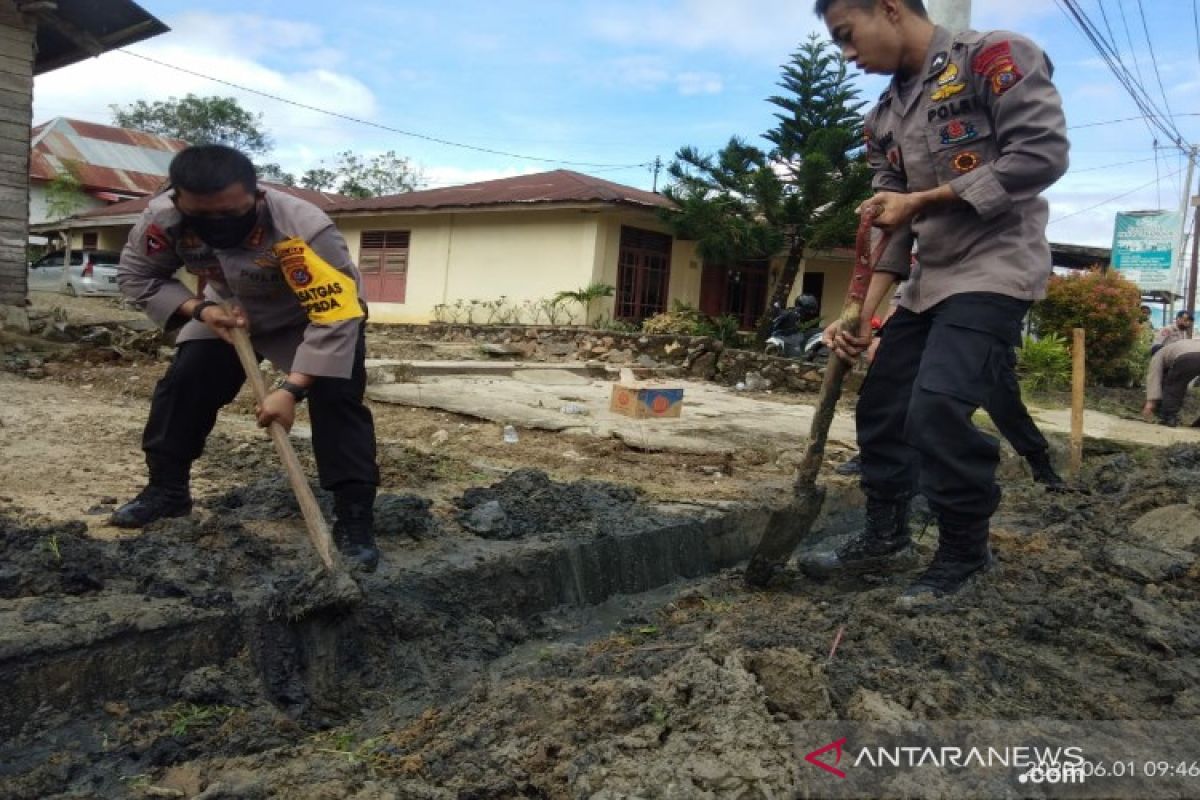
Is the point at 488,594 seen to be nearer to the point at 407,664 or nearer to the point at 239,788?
the point at 407,664

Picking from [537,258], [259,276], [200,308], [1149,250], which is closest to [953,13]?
[259,276]

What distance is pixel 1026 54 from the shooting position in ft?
7.80

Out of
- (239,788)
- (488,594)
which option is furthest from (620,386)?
(239,788)

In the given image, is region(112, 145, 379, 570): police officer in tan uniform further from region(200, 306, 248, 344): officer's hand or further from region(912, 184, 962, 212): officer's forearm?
region(912, 184, 962, 212): officer's forearm

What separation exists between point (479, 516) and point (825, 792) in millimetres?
2121

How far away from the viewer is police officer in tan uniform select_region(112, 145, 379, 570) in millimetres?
2545

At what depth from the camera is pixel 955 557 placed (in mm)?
2576

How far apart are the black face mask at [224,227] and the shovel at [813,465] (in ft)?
5.83

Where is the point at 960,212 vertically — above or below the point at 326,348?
above

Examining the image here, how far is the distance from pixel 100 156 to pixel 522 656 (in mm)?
36985

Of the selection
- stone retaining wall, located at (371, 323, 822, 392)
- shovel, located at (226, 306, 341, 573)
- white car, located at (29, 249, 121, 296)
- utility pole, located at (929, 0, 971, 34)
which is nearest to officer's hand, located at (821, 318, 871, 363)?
shovel, located at (226, 306, 341, 573)

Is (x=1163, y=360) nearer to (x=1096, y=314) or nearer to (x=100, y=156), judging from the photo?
(x=1096, y=314)

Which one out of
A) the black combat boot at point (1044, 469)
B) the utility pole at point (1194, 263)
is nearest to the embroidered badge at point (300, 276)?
the black combat boot at point (1044, 469)

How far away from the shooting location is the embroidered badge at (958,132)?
2.49 meters
